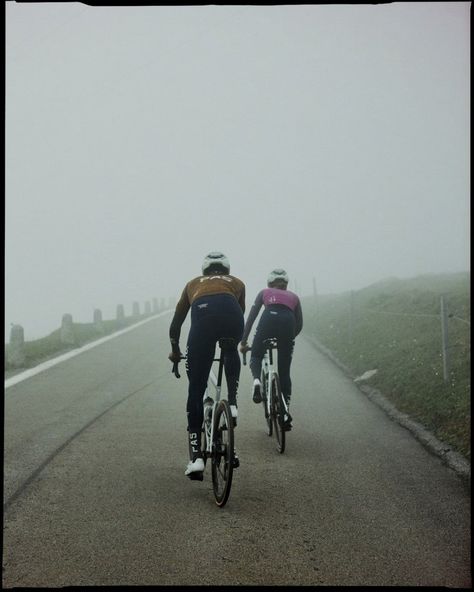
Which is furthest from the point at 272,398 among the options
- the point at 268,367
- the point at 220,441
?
the point at 220,441

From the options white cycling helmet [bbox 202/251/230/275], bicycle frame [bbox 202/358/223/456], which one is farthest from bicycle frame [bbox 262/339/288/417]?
white cycling helmet [bbox 202/251/230/275]

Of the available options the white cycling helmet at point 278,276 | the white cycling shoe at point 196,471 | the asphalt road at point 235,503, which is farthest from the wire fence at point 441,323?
the white cycling shoe at point 196,471

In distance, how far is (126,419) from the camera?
673 centimetres

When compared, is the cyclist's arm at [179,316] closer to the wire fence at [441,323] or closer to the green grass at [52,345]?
the wire fence at [441,323]

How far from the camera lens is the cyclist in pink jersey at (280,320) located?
5.56 metres

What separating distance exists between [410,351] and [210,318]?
636 centimetres

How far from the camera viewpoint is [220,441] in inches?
173

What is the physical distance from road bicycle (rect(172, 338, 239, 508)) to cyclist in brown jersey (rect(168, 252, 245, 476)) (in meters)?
0.07

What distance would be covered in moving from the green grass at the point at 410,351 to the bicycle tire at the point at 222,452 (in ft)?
8.06

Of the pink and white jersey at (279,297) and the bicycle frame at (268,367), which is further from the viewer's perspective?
the bicycle frame at (268,367)

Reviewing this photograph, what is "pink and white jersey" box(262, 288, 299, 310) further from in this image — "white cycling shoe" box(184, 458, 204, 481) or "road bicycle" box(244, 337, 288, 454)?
"white cycling shoe" box(184, 458, 204, 481)

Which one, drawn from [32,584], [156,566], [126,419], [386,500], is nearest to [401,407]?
[386,500]

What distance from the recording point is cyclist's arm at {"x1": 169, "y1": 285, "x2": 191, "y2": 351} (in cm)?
435

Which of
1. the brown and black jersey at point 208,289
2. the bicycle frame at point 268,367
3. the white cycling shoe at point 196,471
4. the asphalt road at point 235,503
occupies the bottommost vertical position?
the asphalt road at point 235,503
